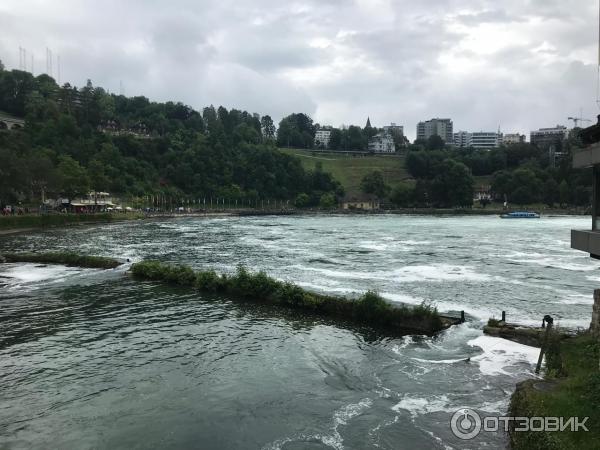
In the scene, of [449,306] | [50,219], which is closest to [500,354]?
[449,306]

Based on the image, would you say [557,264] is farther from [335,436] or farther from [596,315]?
[335,436]

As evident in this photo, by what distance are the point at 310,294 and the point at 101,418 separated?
65.0 feet

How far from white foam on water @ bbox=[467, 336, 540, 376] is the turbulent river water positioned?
4.1 inches

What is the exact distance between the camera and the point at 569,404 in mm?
15406

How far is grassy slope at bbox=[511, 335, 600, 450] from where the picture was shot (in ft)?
42.7

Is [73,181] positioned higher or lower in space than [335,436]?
higher

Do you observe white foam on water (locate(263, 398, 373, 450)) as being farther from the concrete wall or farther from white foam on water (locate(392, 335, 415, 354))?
the concrete wall

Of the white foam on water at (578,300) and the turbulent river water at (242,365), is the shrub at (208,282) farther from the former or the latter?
the white foam on water at (578,300)

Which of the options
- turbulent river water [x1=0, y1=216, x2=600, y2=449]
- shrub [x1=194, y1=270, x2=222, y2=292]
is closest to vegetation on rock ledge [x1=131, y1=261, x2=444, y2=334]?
shrub [x1=194, y1=270, x2=222, y2=292]

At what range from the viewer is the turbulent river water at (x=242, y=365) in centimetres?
1794

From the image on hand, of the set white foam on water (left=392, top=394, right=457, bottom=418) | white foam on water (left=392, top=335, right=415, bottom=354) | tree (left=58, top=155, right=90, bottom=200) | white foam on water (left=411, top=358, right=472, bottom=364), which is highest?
tree (left=58, top=155, right=90, bottom=200)

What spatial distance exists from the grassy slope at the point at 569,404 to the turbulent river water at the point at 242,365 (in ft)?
5.78

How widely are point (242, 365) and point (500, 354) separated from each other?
13.7m

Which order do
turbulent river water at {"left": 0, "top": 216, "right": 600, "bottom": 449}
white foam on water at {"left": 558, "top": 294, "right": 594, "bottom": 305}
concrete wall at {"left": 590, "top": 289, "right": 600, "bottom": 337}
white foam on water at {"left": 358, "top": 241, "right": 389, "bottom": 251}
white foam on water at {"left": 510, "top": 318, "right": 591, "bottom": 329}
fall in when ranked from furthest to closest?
white foam on water at {"left": 358, "top": 241, "right": 389, "bottom": 251} < white foam on water at {"left": 558, "top": 294, "right": 594, "bottom": 305} < white foam on water at {"left": 510, "top": 318, "right": 591, "bottom": 329} < concrete wall at {"left": 590, "top": 289, "right": 600, "bottom": 337} < turbulent river water at {"left": 0, "top": 216, "right": 600, "bottom": 449}
